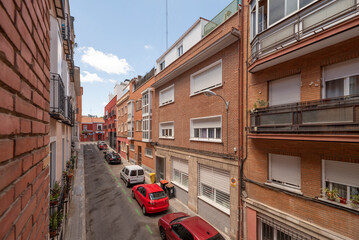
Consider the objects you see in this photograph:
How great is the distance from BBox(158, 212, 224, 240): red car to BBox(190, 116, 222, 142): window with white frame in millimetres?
4085

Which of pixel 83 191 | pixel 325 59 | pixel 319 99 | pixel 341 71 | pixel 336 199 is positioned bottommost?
pixel 83 191

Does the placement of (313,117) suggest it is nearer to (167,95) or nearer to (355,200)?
(355,200)

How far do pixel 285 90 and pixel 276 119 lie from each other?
1.19 metres

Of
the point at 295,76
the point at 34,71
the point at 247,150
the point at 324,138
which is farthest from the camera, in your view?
the point at 247,150

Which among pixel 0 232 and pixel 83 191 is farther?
pixel 83 191

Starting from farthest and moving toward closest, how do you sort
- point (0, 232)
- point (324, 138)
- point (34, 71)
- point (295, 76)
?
point (295, 76) < point (324, 138) < point (34, 71) < point (0, 232)

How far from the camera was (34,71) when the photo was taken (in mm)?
1554

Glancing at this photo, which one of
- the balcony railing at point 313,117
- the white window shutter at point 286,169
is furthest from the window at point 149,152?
the white window shutter at point 286,169

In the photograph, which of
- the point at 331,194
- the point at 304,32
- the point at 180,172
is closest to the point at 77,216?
the point at 180,172

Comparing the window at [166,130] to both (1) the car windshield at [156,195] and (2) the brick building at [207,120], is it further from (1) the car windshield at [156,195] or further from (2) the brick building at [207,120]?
(1) the car windshield at [156,195]

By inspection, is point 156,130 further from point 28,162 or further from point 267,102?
point 28,162

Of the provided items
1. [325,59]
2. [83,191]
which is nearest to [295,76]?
[325,59]

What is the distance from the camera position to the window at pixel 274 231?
19.3ft

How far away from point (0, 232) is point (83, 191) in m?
15.5
